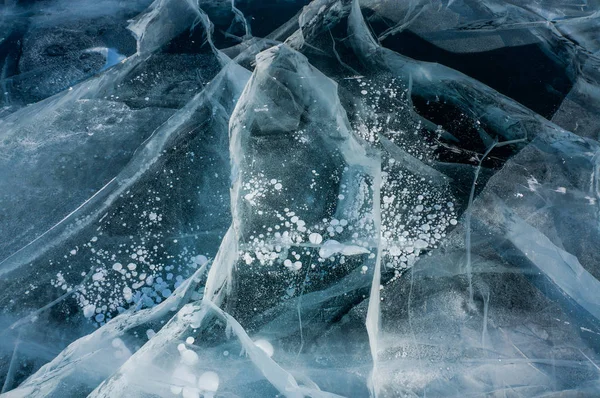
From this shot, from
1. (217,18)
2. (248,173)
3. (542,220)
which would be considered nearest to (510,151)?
(542,220)

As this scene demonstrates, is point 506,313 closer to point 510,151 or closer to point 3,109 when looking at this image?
point 510,151

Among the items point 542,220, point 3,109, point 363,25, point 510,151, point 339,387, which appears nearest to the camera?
point 339,387

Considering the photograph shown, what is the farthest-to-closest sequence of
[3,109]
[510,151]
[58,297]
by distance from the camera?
1. [3,109]
2. [510,151]
3. [58,297]

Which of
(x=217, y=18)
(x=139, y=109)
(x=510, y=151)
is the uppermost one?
(x=217, y=18)

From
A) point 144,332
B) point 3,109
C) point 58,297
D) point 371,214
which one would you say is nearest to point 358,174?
point 371,214

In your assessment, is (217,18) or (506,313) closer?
(506,313)

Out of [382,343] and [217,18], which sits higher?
[217,18]
